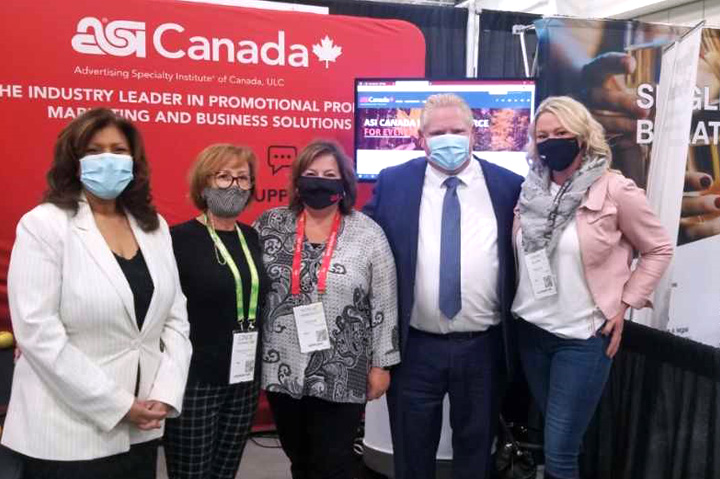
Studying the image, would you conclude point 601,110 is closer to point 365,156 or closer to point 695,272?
point 695,272

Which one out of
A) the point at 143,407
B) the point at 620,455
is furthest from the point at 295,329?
the point at 620,455

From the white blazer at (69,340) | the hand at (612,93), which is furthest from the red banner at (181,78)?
the white blazer at (69,340)

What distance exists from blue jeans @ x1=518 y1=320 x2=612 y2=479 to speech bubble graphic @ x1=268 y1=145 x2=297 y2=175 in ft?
6.02

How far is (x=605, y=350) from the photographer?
6.94ft

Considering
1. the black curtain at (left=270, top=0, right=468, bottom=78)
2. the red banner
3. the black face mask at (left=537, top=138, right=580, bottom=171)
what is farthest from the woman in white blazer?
the black curtain at (left=270, top=0, right=468, bottom=78)

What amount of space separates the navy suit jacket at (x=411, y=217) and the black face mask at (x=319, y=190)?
0.24m

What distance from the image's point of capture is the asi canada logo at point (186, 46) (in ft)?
10.6

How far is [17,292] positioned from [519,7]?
6.95 meters

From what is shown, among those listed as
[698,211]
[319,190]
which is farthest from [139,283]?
[698,211]

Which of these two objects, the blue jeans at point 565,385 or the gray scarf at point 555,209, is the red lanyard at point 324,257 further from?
the blue jeans at point 565,385

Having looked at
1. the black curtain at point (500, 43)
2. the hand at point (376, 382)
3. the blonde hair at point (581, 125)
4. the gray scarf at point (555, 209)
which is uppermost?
the black curtain at point (500, 43)

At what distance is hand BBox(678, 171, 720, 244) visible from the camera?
3.96m

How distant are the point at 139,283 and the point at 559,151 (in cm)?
133

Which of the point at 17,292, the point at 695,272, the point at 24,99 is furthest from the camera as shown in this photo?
the point at 695,272
